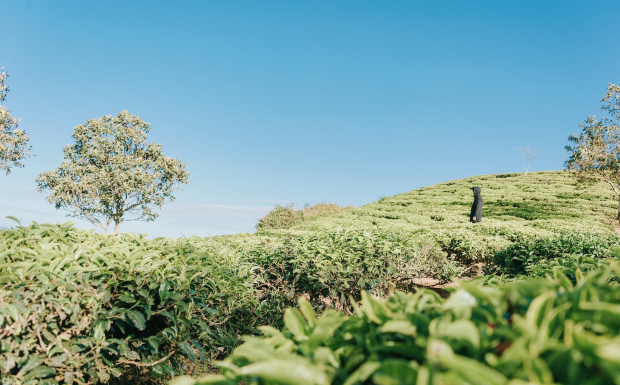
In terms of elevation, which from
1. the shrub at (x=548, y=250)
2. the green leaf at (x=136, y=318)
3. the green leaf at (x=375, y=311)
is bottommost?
the green leaf at (x=136, y=318)

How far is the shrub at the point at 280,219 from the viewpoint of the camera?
19203mm

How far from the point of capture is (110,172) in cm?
2156

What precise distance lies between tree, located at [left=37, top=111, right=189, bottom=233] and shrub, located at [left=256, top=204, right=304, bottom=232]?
740cm

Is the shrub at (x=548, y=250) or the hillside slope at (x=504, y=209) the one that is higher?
the hillside slope at (x=504, y=209)

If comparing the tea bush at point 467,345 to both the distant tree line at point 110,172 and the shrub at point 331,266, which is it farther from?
the distant tree line at point 110,172

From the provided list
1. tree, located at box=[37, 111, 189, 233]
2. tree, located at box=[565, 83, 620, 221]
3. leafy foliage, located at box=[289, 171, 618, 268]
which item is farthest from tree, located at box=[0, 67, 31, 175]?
tree, located at box=[565, 83, 620, 221]

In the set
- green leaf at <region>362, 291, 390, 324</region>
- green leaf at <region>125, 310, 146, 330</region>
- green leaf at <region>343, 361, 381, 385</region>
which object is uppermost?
green leaf at <region>362, 291, 390, 324</region>

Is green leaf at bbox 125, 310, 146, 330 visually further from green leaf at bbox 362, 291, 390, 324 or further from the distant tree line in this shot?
the distant tree line

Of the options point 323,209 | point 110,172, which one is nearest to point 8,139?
point 110,172

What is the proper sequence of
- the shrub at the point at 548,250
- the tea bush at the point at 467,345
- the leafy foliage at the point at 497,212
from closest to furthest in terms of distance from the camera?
the tea bush at the point at 467,345
the shrub at the point at 548,250
the leafy foliage at the point at 497,212

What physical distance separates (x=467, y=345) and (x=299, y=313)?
609 millimetres

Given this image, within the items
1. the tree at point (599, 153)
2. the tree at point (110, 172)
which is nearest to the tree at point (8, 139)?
the tree at point (110, 172)

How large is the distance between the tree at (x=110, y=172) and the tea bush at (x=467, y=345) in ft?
74.2

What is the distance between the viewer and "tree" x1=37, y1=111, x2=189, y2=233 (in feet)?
70.0
